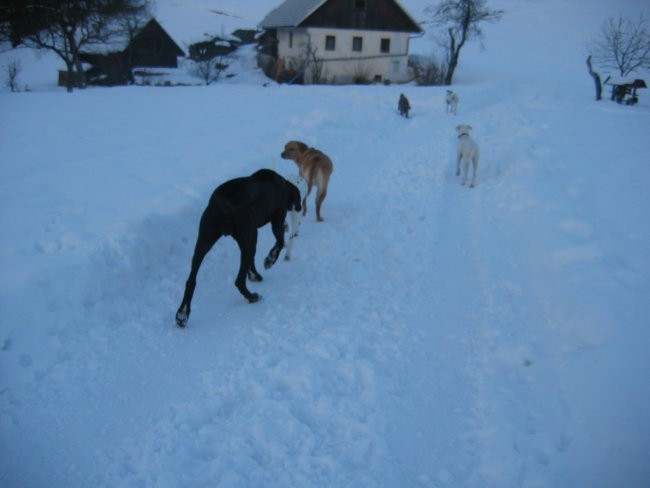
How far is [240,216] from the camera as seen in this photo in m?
4.24

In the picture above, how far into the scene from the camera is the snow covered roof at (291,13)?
109 feet

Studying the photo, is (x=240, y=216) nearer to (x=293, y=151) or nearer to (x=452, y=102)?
(x=293, y=151)

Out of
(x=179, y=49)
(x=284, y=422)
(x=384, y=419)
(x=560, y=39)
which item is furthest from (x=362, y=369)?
(x=560, y=39)

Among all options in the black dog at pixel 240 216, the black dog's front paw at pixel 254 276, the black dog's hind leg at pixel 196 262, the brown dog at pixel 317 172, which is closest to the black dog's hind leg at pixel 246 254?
the black dog at pixel 240 216

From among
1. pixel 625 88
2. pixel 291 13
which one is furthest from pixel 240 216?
pixel 291 13

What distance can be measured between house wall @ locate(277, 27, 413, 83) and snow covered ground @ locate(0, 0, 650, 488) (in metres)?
27.6

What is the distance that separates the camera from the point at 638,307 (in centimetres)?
430

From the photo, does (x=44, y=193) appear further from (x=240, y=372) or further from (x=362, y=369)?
(x=362, y=369)

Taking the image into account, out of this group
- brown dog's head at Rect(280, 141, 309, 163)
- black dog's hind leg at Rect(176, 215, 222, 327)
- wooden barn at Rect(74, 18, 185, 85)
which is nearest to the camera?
black dog's hind leg at Rect(176, 215, 222, 327)

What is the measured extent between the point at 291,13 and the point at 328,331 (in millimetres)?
36831

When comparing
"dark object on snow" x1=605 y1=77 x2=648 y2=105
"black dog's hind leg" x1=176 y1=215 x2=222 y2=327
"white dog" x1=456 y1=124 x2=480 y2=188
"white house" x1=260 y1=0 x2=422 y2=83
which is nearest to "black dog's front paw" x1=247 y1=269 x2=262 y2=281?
"black dog's hind leg" x1=176 y1=215 x2=222 y2=327

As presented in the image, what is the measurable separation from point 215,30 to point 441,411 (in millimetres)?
47583

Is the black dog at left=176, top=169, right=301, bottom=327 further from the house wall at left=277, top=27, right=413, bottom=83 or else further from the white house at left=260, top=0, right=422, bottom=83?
the house wall at left=277, top=27, right=413, bottom=83

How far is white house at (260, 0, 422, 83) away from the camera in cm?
3341
